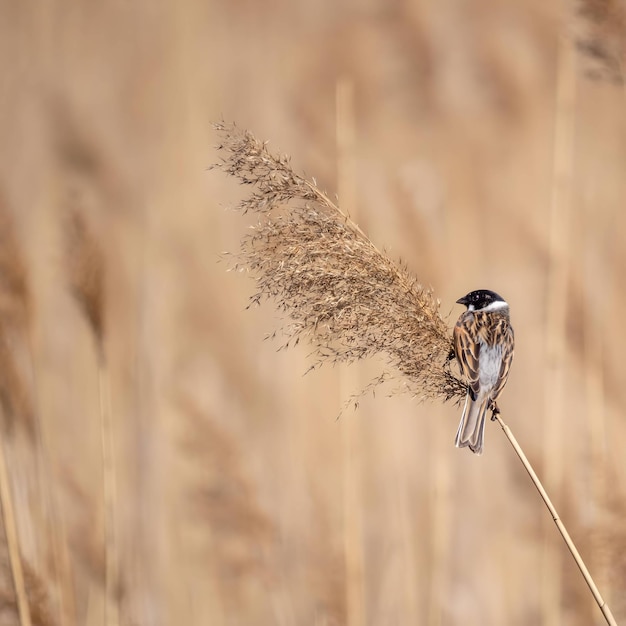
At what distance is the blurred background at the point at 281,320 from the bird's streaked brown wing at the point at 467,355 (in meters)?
0.71

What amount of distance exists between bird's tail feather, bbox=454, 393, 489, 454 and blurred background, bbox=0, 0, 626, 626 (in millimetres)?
744

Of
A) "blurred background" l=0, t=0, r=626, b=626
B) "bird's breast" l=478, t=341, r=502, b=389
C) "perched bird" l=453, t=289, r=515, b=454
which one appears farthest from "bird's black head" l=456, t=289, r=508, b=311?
"blurred background" l=0, t=0, r=626, b=626

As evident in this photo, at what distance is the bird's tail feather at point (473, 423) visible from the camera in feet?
3.84

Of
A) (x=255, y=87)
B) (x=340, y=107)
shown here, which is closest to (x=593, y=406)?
(x=340, y=107)

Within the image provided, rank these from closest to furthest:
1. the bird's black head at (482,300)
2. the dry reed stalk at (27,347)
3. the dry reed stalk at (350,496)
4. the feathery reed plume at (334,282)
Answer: the feathery reed plume at (334,282) → the bird's black head at (482,300) → the dry reed stalk at (27,347) → the dry reed stalk at (350,496)

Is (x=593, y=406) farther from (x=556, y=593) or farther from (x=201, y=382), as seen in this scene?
(x=201, y=382)

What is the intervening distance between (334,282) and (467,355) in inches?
10.7

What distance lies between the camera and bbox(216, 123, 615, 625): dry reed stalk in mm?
1109

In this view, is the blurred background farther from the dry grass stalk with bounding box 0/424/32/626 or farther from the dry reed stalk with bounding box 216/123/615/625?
the dry reed stalk with bounding box 216/123/615/625

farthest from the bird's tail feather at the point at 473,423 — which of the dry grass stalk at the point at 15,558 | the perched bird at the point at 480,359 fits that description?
the dry grass stalk at the point at 15,558

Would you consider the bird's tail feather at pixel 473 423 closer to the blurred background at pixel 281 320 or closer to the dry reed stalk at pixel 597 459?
the blurred background at pixel 281 320

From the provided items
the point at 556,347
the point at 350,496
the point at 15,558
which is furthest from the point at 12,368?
the point at 556,347

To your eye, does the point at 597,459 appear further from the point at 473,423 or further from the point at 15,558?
the point at 15,558

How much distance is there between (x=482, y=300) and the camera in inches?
58.5
